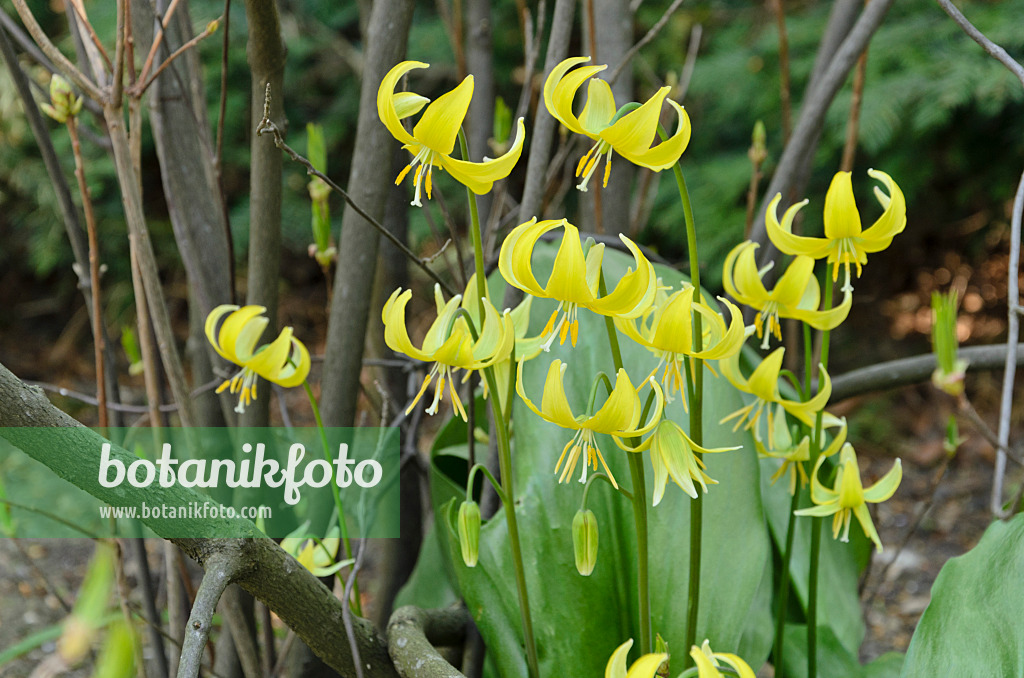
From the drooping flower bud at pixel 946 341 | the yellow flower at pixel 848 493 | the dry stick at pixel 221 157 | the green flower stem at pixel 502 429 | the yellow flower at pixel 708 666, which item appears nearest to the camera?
the yellow flower at pixel 708 666

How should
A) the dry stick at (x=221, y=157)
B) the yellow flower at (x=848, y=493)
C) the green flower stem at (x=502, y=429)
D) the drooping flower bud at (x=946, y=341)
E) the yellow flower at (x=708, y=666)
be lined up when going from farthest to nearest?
1. the dry stick at (x=221, y=157)
2. the drooping flower bud at (x=946, y=341)
3. the yellow flower at (x=848, y=493)
4. the green flower stem at (x=502, y=429)
5. the yellow flower at (x=708, y=666)

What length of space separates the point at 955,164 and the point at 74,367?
312 centimetres

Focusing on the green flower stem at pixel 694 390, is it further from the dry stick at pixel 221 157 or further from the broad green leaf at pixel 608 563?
the dry stick at pixel 221 157

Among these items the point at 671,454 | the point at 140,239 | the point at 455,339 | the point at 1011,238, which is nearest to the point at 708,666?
the point at 671,454

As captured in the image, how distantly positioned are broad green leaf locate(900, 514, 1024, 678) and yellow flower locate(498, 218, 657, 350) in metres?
0.40

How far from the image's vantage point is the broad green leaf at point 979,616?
25.2 inches

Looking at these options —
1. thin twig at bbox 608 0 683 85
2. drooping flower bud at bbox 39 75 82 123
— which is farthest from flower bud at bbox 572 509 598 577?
drooping flower bud at bbox 39 75 82 123

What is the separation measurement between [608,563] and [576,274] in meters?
0.40

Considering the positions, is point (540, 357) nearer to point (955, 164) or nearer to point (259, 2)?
point (259, 2)

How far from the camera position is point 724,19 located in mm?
2939

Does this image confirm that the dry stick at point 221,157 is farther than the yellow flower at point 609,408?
Yes

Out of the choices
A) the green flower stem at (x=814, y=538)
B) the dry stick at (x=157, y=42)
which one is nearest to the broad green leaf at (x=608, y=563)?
the green flower stem at (x=814, y=538)

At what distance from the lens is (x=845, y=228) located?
595 millimetres

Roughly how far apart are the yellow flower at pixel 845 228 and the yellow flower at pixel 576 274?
0.48 feet
